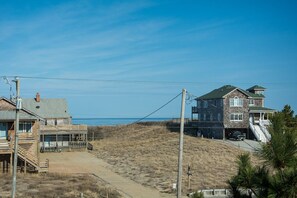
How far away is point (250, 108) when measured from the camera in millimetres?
65562

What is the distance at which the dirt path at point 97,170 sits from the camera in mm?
30675

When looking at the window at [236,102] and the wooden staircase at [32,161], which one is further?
the window at [236,102]

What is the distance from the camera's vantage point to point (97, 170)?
42.5 metres

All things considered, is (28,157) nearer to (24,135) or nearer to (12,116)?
(24,135)

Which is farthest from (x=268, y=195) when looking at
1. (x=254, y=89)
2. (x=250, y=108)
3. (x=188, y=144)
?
(x=254, y=89)

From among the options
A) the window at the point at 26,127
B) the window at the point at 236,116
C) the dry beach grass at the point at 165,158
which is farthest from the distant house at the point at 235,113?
the window at the point at 26,127

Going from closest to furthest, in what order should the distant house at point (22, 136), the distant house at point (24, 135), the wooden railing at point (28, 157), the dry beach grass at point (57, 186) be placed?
the dry beach grass at point (57, 186) < the wooden railing at point (28, 157) < the distant house at point (24, 135) < the distant house at point (22, 136)

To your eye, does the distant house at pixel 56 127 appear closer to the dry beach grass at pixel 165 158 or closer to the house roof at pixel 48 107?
the house roof at pixel 48 107

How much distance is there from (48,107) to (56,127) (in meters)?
9.25

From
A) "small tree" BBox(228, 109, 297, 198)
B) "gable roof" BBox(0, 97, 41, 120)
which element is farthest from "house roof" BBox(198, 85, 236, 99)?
"small tree" BBox(228, 109, 297, 198)

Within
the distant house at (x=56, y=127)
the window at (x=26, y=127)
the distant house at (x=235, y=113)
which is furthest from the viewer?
the distant house at (x=235, y=113)

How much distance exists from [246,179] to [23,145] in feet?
123

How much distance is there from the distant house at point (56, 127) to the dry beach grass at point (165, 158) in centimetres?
411

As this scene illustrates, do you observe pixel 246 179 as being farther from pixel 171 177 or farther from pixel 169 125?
pixel 169 125
